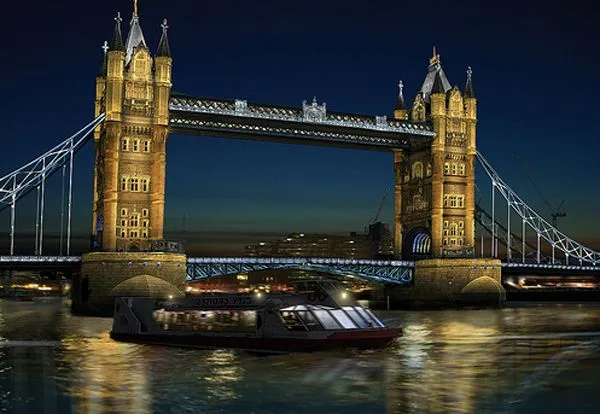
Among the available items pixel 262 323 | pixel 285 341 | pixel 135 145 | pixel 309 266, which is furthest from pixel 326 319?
pixel 309 266

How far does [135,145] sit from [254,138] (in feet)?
50.0

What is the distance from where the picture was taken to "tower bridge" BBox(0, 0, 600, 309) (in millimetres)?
86812

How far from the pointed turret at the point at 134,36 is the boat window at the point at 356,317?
5369 centimetres

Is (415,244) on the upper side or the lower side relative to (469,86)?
lower

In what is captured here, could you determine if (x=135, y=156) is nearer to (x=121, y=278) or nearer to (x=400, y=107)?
(x=121, y=278)

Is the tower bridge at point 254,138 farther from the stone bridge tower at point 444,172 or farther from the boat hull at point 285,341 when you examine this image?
the boat hull at point 285,341

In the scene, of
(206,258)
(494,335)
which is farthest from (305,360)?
(206,258)

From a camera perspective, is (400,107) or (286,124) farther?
(400,107)

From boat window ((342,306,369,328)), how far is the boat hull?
0.98 metres

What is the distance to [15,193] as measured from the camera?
85.2 metres

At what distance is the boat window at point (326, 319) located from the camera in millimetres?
46000

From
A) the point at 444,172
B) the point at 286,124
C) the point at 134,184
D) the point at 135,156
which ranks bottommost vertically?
the point at 134,184

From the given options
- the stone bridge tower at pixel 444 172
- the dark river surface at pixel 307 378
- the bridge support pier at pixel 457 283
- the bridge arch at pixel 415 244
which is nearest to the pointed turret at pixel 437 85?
the stone bridge tower at pixel 444 172

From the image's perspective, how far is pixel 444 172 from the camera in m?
109
